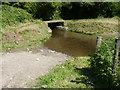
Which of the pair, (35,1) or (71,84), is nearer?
(71,84)

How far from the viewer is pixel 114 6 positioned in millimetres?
19688

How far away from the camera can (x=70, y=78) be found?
→ 18.0 ft

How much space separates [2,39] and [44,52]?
107 inches

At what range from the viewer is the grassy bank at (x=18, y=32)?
9.82m

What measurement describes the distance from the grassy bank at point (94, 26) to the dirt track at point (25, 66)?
7634 millimetres

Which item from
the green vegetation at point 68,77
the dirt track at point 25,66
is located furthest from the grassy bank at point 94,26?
the green vegetation at point 68,77

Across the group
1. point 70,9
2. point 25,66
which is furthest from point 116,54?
point 70,9

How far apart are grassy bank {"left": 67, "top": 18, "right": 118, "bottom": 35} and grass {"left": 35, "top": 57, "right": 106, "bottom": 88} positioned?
29.4ft

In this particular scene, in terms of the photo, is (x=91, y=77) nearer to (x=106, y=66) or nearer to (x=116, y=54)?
(x=106, y=66)

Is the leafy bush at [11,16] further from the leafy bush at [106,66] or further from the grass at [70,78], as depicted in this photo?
the leafy bush at [106,66]

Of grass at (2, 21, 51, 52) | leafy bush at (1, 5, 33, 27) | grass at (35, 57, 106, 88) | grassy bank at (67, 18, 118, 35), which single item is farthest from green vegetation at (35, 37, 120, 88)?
grassy bank at (67, 18, 118, 35)

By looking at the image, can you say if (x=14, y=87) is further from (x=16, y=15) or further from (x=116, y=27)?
(x=116, y=27)

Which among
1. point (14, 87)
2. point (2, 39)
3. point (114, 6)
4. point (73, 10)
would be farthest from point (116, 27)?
point (14, 87)

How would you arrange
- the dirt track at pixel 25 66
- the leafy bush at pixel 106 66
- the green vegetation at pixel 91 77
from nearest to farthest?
the leafy bush at pixel 106 66 → the green vegetation at pixel 91 77 → the dirt track at pixel 25 66
